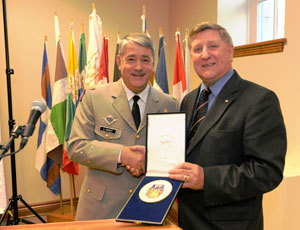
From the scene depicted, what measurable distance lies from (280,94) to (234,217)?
4.38 ft

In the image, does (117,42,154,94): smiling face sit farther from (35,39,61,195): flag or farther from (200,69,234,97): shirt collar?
(35,39,61,195): flag

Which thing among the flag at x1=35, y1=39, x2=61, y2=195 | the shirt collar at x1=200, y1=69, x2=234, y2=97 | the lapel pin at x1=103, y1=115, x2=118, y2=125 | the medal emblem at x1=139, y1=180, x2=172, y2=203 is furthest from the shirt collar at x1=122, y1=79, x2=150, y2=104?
the flag at x1=35, y1=39, x2=61, y2=195

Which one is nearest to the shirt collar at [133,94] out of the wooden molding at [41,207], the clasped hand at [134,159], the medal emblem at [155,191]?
the clasped hand at [134,159]

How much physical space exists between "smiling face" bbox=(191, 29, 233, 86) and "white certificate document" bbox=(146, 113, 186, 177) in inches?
9.4

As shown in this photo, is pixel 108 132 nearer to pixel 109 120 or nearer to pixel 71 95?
pixel 109 120

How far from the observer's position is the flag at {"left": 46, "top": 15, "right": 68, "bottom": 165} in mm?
3053

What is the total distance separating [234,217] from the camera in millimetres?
1196

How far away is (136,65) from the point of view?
1.54m

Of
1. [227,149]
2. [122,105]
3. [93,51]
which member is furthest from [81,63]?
[227,149]

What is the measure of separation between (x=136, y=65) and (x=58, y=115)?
5.83ft

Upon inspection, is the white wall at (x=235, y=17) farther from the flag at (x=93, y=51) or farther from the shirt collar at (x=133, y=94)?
the shirt collar at (x=133, y=94)

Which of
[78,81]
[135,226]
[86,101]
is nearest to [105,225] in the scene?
[135,226]

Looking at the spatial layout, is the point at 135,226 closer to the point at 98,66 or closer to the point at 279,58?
the point at 279,58

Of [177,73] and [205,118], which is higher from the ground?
[177,73]
